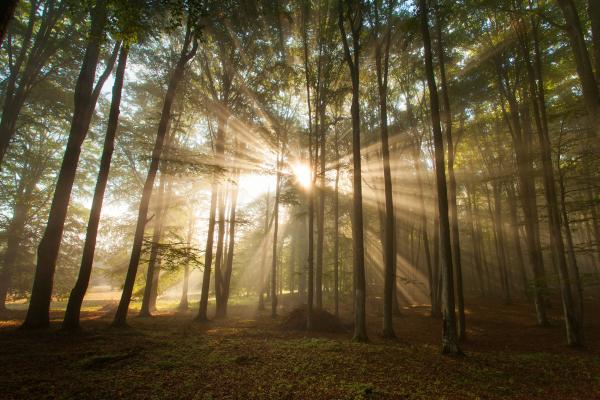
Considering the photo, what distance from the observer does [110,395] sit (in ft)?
14.7

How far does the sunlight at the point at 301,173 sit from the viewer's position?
16.0 m

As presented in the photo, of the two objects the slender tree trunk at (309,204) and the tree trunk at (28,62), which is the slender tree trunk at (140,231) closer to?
the slender tree trunk at (309,204)

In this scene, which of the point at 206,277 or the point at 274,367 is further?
the point at 206,277

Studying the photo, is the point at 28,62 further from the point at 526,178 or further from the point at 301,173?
the point at 526,178

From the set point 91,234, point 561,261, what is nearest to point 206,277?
point 91,234

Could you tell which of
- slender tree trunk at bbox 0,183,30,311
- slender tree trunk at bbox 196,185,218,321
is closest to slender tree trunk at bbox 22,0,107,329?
slender tree trunk at bbox 196,185,218,321

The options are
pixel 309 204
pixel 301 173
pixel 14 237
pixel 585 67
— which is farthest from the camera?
pixel 301 173

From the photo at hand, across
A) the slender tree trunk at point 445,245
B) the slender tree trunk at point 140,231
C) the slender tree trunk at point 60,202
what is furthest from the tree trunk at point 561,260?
the slender tree trunk at point 60,202

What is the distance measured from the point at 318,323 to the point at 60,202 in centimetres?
1032

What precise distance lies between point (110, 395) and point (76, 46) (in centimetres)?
1495

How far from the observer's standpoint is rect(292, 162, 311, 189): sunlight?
52.6ft

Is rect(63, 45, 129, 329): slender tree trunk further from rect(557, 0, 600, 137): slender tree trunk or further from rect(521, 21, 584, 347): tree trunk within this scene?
rect(521, 21, 584, 347): tree trunk

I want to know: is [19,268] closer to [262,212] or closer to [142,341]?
[142,341]

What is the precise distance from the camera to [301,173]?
16.6 m
